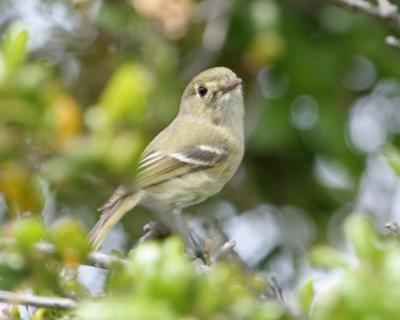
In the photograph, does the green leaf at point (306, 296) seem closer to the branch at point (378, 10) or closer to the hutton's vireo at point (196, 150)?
the branch at point (378, 10)

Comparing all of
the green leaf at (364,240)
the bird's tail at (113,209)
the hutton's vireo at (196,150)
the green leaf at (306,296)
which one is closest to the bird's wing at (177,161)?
the hutton's vireo at (196,150)

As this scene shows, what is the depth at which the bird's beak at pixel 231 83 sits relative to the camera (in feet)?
16.6

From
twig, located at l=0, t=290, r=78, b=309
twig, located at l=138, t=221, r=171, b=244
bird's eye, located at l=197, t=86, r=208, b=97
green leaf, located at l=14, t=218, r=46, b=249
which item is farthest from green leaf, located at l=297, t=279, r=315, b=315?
bird's eye, located at l=197, t=86, r=208, b=97

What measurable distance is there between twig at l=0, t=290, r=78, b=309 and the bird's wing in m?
1.95

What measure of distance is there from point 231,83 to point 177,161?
50 cm

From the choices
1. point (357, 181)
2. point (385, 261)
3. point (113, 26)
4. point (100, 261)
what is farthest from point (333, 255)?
point (357, 181)

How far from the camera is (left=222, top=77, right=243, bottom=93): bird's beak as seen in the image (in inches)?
199

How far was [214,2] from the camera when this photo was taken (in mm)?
6160

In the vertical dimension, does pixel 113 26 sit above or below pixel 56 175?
below

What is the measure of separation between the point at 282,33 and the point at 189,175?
1718mm

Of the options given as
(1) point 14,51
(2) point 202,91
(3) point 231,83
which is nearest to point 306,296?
(1) point 14,51

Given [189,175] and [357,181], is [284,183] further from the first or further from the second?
[189,175]

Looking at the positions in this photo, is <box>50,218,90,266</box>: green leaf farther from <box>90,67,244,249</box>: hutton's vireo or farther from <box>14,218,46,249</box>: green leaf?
<box>90,67,244,249</box>: hutton's vireo

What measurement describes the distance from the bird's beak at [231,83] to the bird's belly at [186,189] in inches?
18.3
